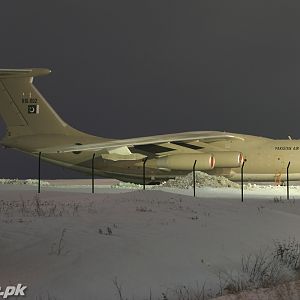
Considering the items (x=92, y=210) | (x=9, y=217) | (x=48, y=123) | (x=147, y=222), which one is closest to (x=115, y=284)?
(x=147, y=222)

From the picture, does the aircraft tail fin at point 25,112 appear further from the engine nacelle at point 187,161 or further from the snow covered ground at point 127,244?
the snow covered ground at point 127,244

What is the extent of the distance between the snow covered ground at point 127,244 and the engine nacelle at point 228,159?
42.7 ft

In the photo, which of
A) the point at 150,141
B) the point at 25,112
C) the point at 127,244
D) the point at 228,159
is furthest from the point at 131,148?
the point at 127,244

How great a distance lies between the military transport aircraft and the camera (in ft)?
89.1

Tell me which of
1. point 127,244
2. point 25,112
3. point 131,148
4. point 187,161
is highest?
point 25,112

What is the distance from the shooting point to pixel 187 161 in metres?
26.6

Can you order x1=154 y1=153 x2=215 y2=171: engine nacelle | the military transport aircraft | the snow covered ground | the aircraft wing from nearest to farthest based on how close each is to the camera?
the snow covered ground
the aircraft wing
x1=154 y1=153 x2=215 y2=171: engine nacelle
the military transport aircraft

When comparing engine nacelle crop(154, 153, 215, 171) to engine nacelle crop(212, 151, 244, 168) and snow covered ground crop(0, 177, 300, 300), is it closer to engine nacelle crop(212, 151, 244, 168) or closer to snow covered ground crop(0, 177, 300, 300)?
engine nacelle crop(212, 151, 244, 168)

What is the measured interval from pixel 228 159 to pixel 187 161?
2418 mm

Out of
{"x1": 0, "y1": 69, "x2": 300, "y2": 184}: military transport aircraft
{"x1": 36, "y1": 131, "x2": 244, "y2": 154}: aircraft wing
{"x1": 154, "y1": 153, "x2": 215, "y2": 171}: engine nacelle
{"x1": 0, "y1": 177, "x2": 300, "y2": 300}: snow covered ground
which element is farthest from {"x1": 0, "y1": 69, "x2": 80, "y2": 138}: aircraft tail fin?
{"x1": 0, "y1": 177, "x2": 300, "y2": 300}: snow covered ground

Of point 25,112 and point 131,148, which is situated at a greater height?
point 25,112

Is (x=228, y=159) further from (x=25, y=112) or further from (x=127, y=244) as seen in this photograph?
(x=127, y=244)

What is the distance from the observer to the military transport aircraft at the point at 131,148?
2716cm

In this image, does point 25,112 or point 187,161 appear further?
point 25,112
